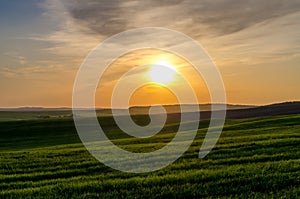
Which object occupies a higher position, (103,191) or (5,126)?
(5,126)

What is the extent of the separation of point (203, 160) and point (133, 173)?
4.18 metres

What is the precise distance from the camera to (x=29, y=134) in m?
70.4

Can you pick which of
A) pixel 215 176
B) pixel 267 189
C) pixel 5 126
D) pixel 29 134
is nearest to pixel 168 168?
pixel 215 176

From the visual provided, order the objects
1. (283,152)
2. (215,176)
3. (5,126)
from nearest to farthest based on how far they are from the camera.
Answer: (215,176) → (283,152) → (5,126)

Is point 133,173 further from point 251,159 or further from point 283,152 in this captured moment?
point 283,152

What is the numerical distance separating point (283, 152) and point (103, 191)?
1039 centimetres

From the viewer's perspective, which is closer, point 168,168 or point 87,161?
point 168,168

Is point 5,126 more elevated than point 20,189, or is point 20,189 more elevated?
point 5,126

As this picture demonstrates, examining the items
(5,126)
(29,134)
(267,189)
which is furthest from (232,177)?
(5,126)

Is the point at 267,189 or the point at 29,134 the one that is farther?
the point at 29,134

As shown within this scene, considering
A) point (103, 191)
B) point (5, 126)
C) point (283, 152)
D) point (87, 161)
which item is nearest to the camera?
point (103, 191)

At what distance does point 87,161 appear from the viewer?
2198 cm

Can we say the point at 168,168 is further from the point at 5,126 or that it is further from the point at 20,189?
the point at 5,126

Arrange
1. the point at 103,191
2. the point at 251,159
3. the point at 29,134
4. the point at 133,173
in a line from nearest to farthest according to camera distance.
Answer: the point at 103,191 < the point at 133,173 < the point at 251,159 < the point at 29,134
